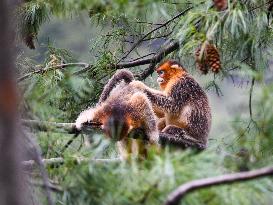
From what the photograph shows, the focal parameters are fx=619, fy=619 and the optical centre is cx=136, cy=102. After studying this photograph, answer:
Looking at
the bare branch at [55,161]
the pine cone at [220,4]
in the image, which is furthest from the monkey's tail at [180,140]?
the bare branch at [55,161]

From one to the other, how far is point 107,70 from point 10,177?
9.37ft

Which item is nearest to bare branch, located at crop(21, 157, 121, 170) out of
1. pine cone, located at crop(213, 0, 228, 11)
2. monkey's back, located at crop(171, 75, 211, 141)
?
pine cone, located at crop(213, 0, 228, 11)

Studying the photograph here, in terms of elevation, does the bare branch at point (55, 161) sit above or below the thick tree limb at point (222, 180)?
above

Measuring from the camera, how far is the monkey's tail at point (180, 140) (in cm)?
330

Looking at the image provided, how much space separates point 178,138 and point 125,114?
73cm

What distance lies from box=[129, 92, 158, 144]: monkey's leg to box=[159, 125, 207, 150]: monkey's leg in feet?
0.68

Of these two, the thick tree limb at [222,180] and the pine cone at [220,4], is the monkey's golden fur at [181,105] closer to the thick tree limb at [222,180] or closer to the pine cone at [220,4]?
the pine cone at [220,4]

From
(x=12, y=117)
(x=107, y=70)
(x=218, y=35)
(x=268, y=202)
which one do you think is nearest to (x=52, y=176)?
(x=268, y=202)

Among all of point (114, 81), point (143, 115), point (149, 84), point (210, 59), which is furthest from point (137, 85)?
point (210, 59)

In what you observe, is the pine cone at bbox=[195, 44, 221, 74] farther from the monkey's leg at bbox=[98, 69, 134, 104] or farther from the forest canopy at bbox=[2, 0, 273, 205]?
the monkey's leg at bbox=[98, 69, 134, 104]

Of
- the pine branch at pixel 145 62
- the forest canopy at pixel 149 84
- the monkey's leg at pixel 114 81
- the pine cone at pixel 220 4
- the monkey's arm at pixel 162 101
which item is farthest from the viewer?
the monkey's arm at pixel 162 101

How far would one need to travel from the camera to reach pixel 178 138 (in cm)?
347

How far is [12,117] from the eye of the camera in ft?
2.82

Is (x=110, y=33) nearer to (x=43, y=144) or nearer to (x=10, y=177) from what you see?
(x=43, y=144)
